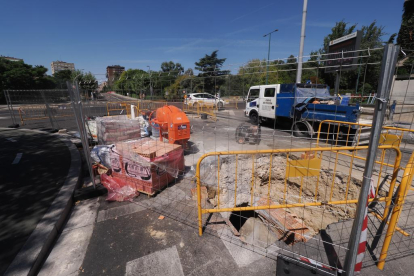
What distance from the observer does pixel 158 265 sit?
7.64 ft

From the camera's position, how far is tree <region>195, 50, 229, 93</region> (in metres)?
3.35

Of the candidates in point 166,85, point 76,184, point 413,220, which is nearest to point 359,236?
point 413,220

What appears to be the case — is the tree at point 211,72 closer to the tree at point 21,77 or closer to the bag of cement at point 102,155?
the bag of cement at point 102,155

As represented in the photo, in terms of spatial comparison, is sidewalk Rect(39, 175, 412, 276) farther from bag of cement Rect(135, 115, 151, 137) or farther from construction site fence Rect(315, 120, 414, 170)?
bag of cement Rect(135, 115, 151, 137)

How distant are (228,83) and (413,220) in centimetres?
363

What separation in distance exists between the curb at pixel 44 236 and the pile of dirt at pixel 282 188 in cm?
268

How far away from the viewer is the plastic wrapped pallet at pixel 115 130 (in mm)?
6434

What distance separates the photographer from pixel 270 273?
2.20 meters

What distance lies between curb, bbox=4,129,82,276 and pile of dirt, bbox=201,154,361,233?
2.68m

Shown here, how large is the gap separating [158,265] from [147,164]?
182 centimetres

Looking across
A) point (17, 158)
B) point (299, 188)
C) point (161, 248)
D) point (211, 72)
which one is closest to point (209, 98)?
point (211, 72)

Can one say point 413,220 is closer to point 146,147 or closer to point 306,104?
point 146,147

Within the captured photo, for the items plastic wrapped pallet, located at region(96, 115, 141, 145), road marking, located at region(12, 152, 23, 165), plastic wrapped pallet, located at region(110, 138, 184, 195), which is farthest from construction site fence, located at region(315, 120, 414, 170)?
road marking, located at region(12, 152, 23, 165)

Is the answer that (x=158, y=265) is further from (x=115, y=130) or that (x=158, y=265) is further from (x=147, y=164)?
(x=115, y=130)
